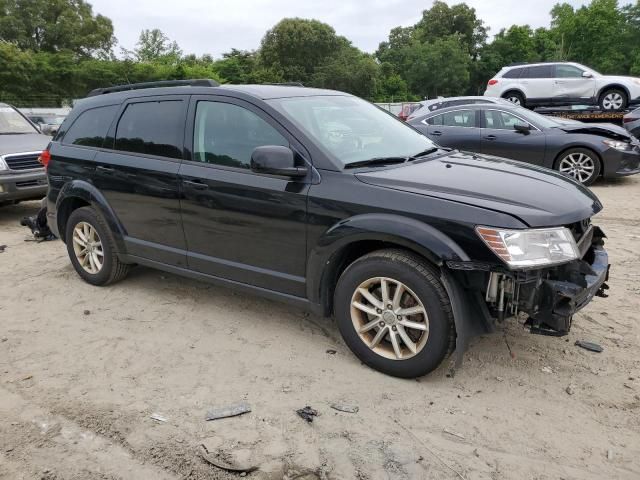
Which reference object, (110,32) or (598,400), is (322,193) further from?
(110,32)

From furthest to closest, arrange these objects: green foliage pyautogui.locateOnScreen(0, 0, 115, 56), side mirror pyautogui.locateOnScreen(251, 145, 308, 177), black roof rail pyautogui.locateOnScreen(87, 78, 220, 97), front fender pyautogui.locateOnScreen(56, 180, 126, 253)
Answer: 1. green foliage pyautogui.locateOnScreen(0, 0, 115, 56)
2. front fender pyautogui.locateOnScreen(56, 180, 126, 253)
3. black roof rail pyautogui.locateOnScreen(87, 78, 220, 97)
4. side mirror pyautogui.locateOnScreen(251, 145, 308, 177)

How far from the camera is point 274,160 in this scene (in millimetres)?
3277

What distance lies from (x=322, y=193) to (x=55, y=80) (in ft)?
124

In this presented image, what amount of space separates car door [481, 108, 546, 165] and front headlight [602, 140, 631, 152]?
1.04 meters

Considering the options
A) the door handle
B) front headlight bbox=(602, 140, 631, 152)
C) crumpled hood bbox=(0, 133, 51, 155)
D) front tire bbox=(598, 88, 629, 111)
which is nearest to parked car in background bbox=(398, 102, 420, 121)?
front headlight bbox=(602, 140, 631, 152)

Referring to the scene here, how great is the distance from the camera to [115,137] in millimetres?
4621

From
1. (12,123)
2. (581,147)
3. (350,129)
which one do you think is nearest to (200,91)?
(350,129)

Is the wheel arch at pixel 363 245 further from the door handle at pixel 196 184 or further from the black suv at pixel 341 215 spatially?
the door handle at pixel 196 184

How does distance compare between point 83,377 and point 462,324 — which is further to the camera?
point 83,377

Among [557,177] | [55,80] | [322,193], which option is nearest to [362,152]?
[322,193]

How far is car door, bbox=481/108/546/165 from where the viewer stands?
364 inches

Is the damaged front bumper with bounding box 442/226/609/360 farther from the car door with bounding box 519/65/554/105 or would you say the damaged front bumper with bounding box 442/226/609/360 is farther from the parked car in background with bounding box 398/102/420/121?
the car door with bounding box 519/65/554/105

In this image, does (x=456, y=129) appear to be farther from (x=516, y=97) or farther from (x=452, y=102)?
(x=516, y=97)

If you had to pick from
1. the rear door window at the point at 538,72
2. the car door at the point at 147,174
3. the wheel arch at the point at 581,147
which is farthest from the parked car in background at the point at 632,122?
the car door at the point at 147,174
